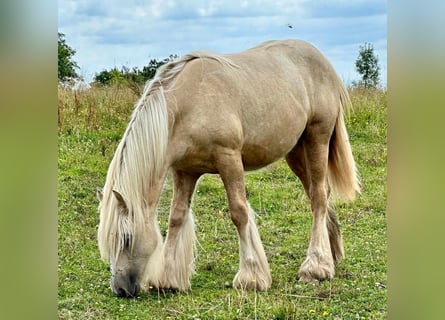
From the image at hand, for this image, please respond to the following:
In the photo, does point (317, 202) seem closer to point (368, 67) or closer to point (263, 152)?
point (263, 152)

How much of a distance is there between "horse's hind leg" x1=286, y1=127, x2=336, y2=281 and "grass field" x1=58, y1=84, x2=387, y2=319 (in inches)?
5.6

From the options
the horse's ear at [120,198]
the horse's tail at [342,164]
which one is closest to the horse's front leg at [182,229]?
the horse's ear at [120,198]

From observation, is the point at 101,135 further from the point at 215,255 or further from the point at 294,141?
the point at 294,141

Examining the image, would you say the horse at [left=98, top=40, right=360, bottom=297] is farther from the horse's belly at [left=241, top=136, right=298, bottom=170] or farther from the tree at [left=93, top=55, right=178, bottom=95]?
the tree at [left=93, top=55, right=178, bottom=95]

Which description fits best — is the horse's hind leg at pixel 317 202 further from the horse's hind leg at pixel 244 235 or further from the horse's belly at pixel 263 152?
the horse's hind leg at pixel 244 235

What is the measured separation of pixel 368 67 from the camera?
7801 millimetres

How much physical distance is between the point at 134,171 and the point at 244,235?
3.39 feet

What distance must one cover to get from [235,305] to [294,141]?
1.44 meters

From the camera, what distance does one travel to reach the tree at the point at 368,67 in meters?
7.49
